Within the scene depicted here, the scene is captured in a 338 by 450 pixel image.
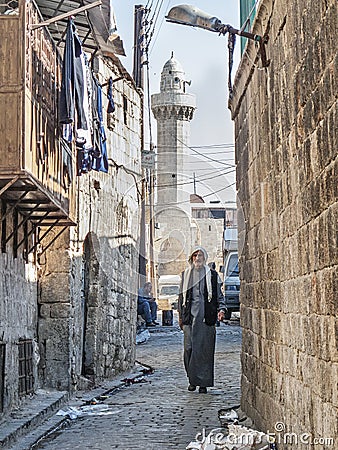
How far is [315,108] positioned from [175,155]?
4704 cm

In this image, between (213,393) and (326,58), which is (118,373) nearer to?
(213,393)

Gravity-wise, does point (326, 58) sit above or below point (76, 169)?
below

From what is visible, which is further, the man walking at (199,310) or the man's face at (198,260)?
the man's face at (198,260)

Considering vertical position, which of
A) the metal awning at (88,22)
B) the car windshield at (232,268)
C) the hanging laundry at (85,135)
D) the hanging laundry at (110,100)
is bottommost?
the car windshield at (232,268)

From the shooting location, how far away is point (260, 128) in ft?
23.6

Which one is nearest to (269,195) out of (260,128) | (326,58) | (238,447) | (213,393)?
(260,128)

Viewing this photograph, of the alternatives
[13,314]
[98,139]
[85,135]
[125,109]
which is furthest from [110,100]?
[13,314]

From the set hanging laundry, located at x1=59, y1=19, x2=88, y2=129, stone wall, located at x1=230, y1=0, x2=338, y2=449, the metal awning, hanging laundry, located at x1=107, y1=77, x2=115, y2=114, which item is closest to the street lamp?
stone wall, located at x1=230, y1=0, x2=338, y2=449

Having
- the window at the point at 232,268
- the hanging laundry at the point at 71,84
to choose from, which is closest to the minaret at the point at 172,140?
the window at the point at 232,268

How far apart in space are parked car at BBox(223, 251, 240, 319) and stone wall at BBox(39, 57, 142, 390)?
12429 mm

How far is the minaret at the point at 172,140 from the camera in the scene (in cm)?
5122

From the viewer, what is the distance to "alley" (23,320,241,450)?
25.9 ft

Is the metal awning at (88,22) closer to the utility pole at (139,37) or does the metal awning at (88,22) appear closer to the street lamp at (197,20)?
the street lamp at (197,20)

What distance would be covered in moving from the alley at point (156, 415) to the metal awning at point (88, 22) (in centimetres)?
457
